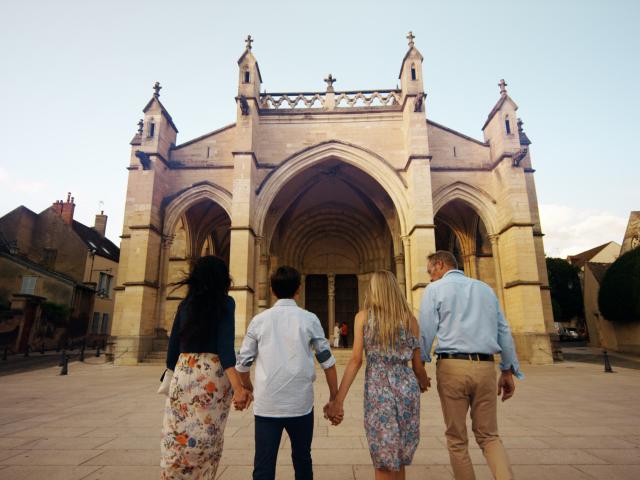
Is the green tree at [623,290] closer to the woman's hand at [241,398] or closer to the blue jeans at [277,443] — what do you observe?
the blue jeans at [277,443]

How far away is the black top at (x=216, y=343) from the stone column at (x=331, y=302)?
16697 mm

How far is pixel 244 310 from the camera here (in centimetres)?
1233

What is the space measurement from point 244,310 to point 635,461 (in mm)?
10446

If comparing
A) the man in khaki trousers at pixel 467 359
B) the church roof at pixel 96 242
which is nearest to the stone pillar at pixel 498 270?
the man in khaki trousers at pixel 467 359

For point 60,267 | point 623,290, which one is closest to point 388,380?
point 623,290

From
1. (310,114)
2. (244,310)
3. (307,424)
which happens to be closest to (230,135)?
(310,114)

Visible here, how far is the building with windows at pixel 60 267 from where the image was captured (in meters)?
20.3

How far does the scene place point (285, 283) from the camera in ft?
7.70

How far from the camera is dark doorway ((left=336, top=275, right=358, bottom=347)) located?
19.7 metres

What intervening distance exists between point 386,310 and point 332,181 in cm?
1617

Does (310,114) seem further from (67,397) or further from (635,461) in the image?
(635,461)

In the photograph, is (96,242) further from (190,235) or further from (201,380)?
(201,380)

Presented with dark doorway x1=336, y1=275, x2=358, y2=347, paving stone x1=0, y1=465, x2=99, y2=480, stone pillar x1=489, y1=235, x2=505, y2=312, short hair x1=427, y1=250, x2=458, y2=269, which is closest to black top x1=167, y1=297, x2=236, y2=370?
short hair x1=427, y1=250, x2=458, y2=269

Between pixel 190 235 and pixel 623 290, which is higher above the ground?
pixel 190 235
